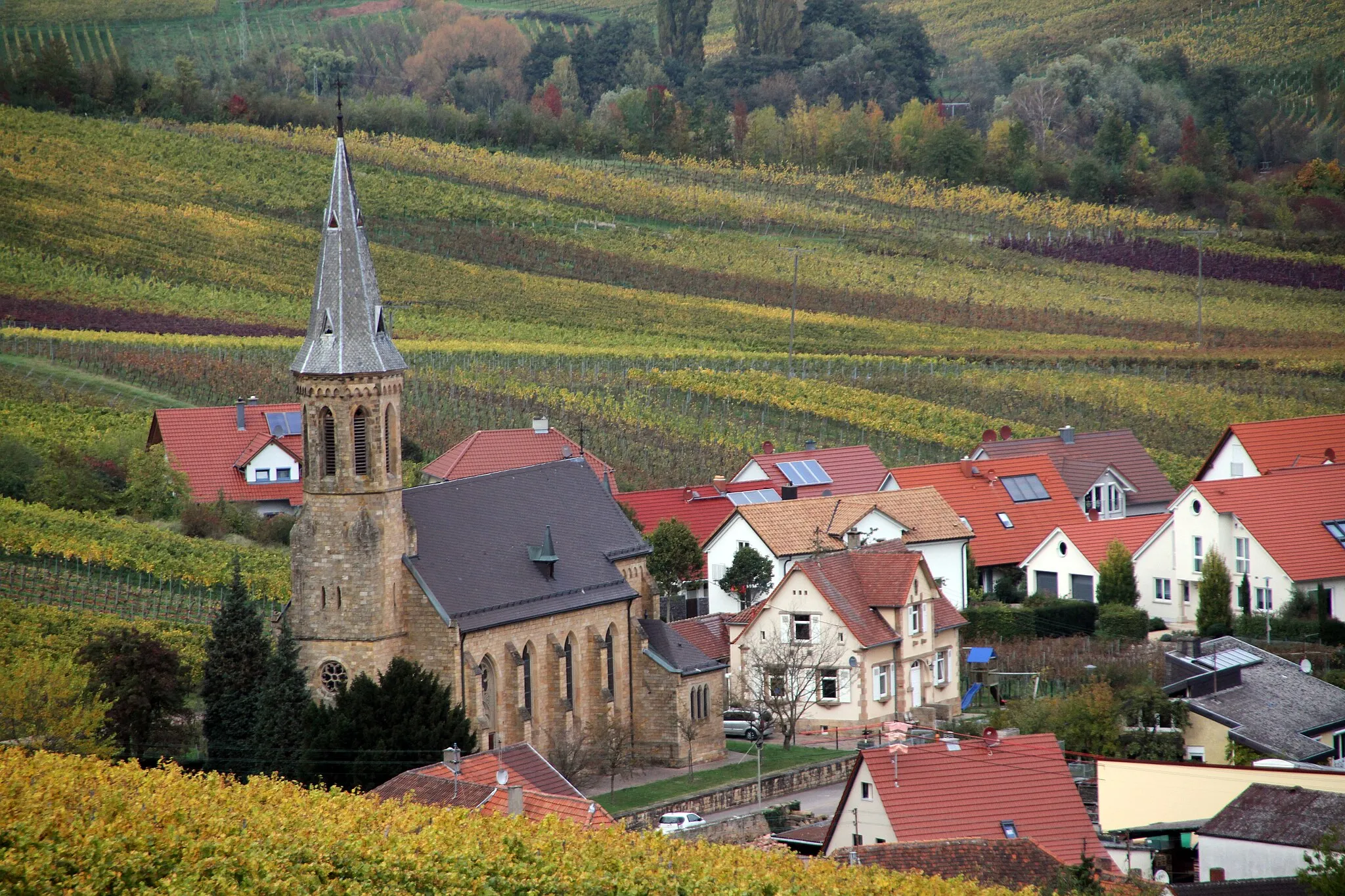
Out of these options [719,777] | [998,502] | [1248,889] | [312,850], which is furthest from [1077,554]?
[312,850]

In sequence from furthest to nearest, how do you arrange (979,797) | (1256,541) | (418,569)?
(1256,541), (418,569), (979,797)

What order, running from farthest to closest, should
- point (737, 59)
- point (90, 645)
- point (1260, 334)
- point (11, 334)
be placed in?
point (737, 59)
point (1260, 334)
point (11, 334)
point (90, 645)

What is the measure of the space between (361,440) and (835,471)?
92.9ft

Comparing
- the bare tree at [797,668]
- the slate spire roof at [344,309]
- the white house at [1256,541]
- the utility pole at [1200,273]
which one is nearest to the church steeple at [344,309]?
the slate spire roof at [344,309]

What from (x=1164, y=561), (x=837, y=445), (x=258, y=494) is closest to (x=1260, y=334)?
(x=837, y=445)

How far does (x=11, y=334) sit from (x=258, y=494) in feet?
81.9

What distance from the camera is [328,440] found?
48.2 meters

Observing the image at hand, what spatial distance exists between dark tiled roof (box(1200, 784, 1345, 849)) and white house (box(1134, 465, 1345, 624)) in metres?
24.7

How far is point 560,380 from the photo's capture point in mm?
90812

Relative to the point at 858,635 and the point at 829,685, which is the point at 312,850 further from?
the point at 829,685

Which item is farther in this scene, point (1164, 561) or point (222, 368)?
point (222, 368)

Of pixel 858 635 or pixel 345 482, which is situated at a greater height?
pixel 345 482

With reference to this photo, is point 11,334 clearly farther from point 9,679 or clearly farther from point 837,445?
point 9,679

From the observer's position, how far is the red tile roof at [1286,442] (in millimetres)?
74438
